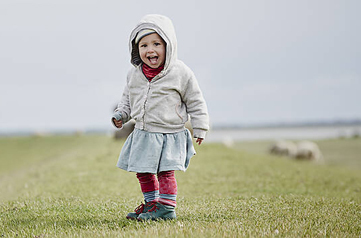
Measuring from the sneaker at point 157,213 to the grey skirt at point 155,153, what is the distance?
1.26ft

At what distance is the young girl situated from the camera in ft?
13.3

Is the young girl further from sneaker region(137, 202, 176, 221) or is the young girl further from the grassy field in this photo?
the grassy field

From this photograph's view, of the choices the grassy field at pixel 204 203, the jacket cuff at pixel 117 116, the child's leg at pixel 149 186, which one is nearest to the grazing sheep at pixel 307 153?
the grassy field at pixel 204 203

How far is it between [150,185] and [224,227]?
3.34 feet

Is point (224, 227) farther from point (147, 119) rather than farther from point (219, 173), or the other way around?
point (219, 173)

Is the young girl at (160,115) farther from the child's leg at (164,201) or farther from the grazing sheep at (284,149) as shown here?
the grazing sheep at (284,149)

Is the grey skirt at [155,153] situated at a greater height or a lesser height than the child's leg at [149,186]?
greater

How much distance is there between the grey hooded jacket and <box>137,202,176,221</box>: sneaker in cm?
79

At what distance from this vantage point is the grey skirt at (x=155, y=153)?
4.02 meters

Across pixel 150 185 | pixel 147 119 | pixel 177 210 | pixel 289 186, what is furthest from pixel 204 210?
pixel 289 186

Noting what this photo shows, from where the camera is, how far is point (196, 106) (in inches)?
167

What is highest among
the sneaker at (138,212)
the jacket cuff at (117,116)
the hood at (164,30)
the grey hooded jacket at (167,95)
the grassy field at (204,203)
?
the hood at (164,30)

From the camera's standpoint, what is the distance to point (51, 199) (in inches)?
246

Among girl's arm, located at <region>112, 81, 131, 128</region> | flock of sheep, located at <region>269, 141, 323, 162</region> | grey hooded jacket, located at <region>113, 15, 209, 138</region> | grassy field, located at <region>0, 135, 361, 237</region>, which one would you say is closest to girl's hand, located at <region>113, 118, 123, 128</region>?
girl's arm, located at <region>112, 81, 131, 128</region>
